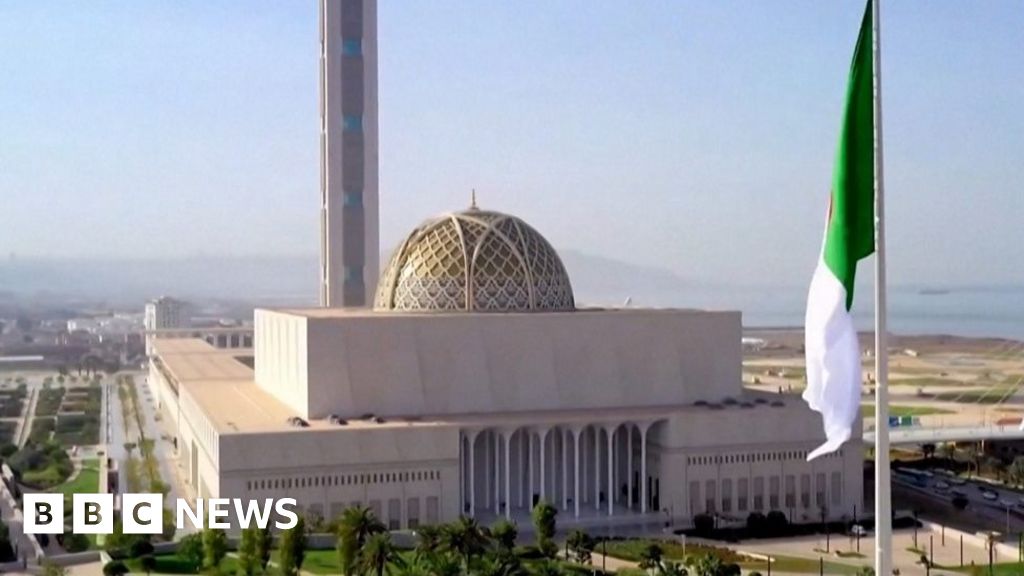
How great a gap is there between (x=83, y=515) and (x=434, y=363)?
418 inches

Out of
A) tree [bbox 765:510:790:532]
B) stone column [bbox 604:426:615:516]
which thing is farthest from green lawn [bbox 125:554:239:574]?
tree [bbox 765:510:790:532]

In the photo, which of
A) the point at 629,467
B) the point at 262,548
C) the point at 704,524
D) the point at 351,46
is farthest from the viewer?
the point at 351,46

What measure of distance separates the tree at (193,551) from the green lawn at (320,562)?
173 cm

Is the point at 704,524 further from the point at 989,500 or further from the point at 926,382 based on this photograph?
the point at 926,382

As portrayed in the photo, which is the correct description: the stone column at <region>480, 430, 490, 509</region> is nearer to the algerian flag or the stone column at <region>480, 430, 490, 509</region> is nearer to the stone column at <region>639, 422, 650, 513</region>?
the stone column at <region>639, 422, 650, 513</region>

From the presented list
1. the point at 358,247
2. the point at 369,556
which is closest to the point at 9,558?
the point at 369,556

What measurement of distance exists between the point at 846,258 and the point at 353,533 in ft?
52.4

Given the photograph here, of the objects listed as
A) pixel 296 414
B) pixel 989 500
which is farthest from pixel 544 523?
pixel 989 500

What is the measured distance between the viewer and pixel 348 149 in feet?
188

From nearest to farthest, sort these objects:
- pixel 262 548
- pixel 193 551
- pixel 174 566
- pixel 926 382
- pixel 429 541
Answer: pixel 429 541 < pixel 262 548 < pixel 193 551 < pixel 174 566 < pixel 926 382

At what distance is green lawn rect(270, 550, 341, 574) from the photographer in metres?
26.9

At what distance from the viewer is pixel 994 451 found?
4719 centimetres

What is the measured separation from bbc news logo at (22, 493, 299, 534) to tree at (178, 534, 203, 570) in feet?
2.50

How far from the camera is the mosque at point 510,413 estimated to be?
3127 cm
